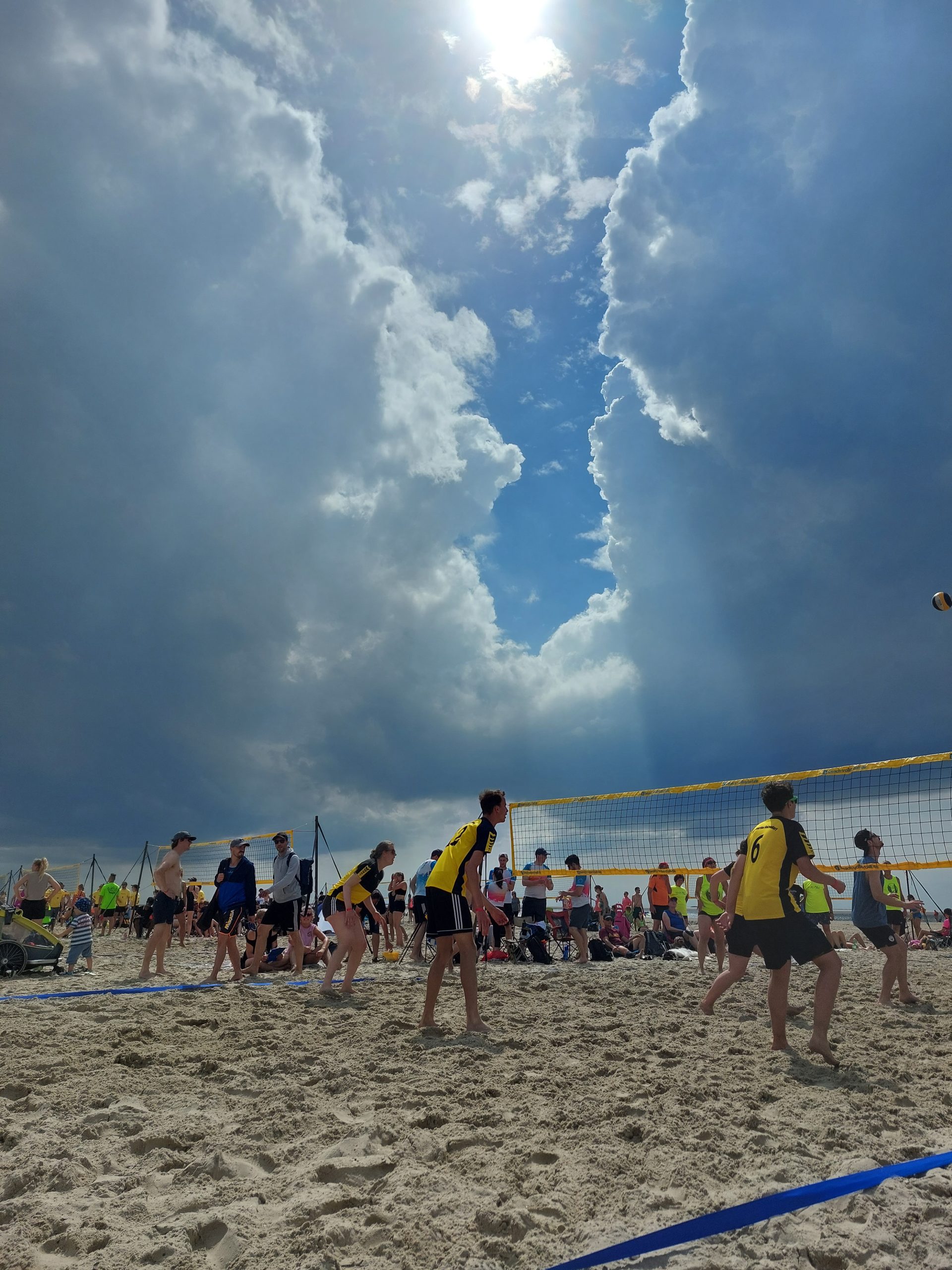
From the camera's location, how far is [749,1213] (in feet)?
6.72

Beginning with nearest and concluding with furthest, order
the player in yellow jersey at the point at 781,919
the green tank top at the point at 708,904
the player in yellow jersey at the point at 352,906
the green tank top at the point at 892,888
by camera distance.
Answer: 1. the player in yellow jersey at the point at 781,919
2. the player in yellow jersey at the point at 352,906
3. the green tank top at the point at 708,904
4. the green tank top at the point at 892,888

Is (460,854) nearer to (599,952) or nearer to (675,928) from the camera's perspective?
(599,952)

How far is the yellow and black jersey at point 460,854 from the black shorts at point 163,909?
3.93m

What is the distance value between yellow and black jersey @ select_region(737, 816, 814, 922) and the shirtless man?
525cm

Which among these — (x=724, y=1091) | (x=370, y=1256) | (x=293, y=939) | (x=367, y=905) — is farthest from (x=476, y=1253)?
(x=293, y=939)

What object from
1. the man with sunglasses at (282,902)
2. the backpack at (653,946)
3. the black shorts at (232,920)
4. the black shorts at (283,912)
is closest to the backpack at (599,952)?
the backpack at (653,946)

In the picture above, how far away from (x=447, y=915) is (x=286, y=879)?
3.33m

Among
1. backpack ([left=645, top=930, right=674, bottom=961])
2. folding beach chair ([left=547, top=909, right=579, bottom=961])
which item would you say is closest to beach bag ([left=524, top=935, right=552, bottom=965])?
folding beach chair ([left=547, top=909, right=579, bottom=961])

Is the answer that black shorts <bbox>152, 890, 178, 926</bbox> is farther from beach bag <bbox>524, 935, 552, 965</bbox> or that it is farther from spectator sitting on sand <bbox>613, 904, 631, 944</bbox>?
spectator sitting on sand <bbox>613, 904, 631, 944</bbox>

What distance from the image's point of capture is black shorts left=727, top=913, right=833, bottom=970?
4.02m

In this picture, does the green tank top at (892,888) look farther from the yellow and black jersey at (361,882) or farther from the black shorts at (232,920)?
the black shorts at (232,920)

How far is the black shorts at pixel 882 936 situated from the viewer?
18.7ft

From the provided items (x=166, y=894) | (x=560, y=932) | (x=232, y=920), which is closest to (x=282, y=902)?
(x=232, y=920)

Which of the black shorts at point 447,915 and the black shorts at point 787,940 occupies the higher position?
the black shorts at point 447,915
